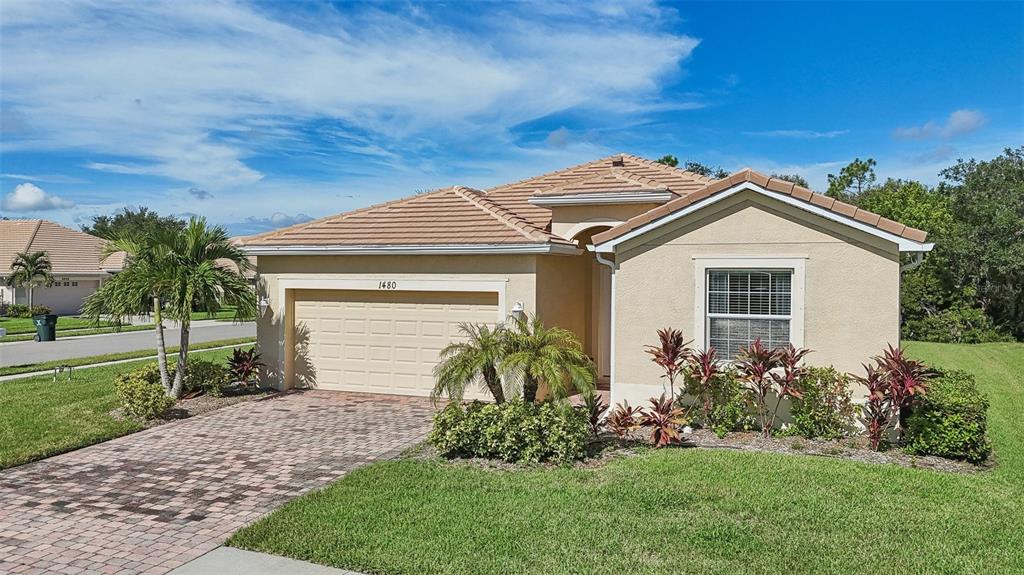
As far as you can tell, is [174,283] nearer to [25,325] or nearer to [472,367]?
[472,367]

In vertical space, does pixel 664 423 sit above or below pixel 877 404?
below

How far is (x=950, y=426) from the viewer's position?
8.88 metres

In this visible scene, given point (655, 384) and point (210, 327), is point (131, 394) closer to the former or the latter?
point (655, 384)

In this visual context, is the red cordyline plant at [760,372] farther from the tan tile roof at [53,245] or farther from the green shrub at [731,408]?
the tan tile roof at [53,245]

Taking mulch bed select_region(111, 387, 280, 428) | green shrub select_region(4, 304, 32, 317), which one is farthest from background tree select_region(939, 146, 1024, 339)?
green shrub select_region(4, 304, 32, 317)

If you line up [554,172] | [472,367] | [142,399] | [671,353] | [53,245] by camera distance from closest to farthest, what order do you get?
[472,367], [671,353], [142,399], [554,172], [53,245]

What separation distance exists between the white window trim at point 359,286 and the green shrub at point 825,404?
218 inches

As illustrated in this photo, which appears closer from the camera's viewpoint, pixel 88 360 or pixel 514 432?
pixel 514 432

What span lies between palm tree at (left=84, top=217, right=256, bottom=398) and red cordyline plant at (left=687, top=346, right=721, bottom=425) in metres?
8.56

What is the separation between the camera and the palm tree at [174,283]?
42.1ft

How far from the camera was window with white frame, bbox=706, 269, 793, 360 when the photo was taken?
414 inches

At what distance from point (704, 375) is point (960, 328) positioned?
23463 mm

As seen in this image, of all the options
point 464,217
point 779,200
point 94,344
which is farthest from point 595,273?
point 94,344

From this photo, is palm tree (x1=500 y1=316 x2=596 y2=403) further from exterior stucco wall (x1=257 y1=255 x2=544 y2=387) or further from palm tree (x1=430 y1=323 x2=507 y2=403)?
exterior stucco wall (x1=257 y1=255 x2=544 y2=387)
